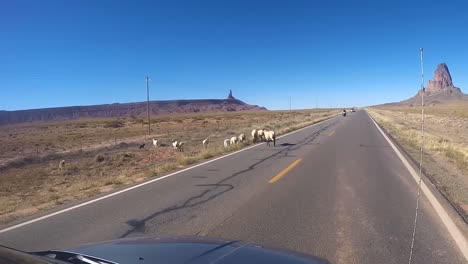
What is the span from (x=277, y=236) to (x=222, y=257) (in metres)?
2.99

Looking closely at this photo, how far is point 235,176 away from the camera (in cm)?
1120

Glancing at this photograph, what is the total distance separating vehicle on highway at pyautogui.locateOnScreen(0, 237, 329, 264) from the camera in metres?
2.82

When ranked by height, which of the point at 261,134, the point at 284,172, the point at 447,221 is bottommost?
the point at 447,221

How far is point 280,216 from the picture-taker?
6.82 m

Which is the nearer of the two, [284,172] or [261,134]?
[284,172]

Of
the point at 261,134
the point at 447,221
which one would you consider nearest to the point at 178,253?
the point at 447,221

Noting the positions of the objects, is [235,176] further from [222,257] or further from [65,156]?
[65,156]

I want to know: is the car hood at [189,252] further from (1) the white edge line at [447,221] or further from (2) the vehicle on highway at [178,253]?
(1) the white edge line at [447,221]

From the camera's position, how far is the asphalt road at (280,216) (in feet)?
17.7

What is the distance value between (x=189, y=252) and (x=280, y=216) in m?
3.99

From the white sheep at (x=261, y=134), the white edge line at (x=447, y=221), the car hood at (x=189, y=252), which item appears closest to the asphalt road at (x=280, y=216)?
the white edge line at (x=447, y=221)

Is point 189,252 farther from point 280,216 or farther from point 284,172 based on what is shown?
point 284,172

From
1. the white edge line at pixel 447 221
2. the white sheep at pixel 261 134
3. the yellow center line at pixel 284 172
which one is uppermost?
the white sheep at pixel 261 134

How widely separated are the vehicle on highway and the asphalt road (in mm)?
1277
